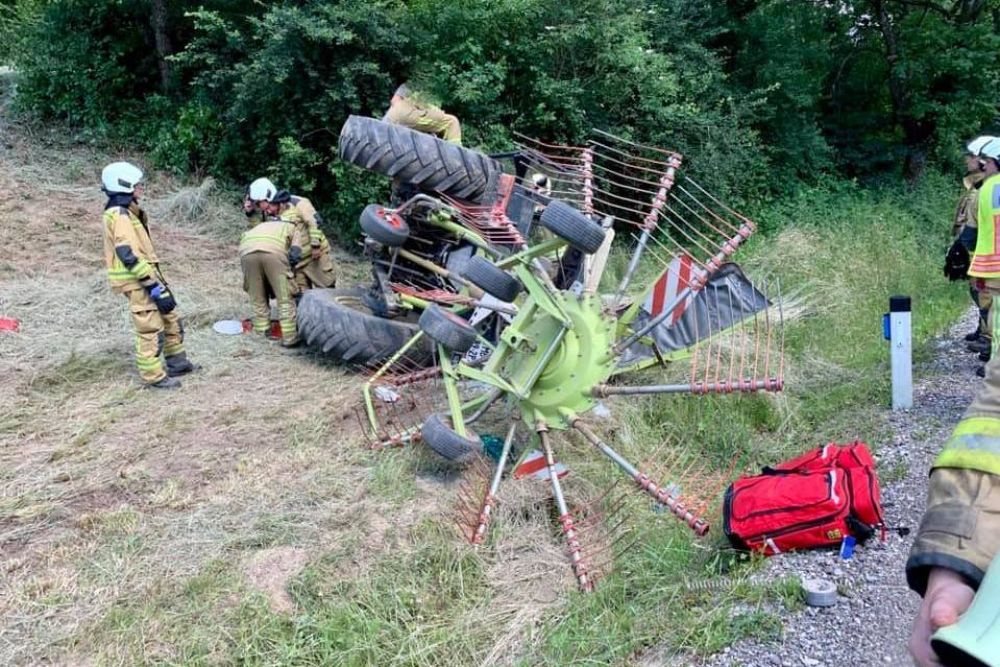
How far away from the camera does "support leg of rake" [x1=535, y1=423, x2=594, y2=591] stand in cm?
345

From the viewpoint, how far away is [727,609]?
301cm

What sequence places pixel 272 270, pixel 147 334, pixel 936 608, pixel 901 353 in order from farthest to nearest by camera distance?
pixel 272 270 → pixel 147 334 → pixel 901 353 → pixel 936 608

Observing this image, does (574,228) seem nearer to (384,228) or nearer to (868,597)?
(384,228)

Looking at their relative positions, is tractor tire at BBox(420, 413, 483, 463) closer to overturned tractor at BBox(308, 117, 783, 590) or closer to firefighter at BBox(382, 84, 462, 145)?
overturned tractor at BBox(308, 117, 783, 590)

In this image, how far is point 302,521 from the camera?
3.79 m

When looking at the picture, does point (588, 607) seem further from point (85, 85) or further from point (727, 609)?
point (85, 85)

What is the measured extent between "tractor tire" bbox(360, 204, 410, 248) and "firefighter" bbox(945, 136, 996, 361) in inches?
159

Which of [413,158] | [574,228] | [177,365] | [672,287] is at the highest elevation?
[574,228]

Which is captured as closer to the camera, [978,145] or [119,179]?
[119,179]

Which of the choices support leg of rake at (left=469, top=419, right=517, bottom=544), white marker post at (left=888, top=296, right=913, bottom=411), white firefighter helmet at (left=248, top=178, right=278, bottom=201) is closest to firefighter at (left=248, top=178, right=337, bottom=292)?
white firefighter helmet at (left=248, top=178, right=278, bottom=201)

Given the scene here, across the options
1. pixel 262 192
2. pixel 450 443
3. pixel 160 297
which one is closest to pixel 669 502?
pixel 450 443

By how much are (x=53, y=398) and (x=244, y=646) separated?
3.02m

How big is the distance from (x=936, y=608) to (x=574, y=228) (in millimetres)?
2723

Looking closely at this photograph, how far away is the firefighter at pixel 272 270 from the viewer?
652cm
